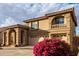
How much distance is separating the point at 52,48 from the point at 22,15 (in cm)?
142

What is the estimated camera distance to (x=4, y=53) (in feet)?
23.1

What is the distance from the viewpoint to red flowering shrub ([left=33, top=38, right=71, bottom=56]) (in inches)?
253

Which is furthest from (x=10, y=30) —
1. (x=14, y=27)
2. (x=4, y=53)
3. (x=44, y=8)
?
(x=44, y=8)

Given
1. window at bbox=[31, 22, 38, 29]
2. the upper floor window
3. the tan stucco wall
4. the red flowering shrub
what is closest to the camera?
the red flowering shrub

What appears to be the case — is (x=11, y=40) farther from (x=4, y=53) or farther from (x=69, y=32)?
(x=69, y=32)

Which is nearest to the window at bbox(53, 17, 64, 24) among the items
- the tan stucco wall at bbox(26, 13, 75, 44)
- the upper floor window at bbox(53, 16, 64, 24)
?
the upper floor window at bbox(53, 16, 64, 24)

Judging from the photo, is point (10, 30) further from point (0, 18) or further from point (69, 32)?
point (69, 32)

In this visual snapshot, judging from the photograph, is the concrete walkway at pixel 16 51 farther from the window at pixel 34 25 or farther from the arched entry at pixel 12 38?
the window at pixel 34 25

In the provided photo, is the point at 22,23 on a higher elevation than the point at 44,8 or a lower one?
lower

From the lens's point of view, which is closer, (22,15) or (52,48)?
(52,48)

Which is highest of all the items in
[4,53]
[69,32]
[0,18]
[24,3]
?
[24,3]

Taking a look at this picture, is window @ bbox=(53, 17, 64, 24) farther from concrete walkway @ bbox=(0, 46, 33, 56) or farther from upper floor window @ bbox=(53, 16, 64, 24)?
concrete walkway @ bbox=(0, 46, 33, 56)

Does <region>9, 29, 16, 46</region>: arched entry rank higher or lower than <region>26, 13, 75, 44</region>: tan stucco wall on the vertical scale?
lower

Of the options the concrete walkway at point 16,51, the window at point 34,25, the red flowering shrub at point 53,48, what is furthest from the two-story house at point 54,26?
the red flowering shrub at point 53,48
